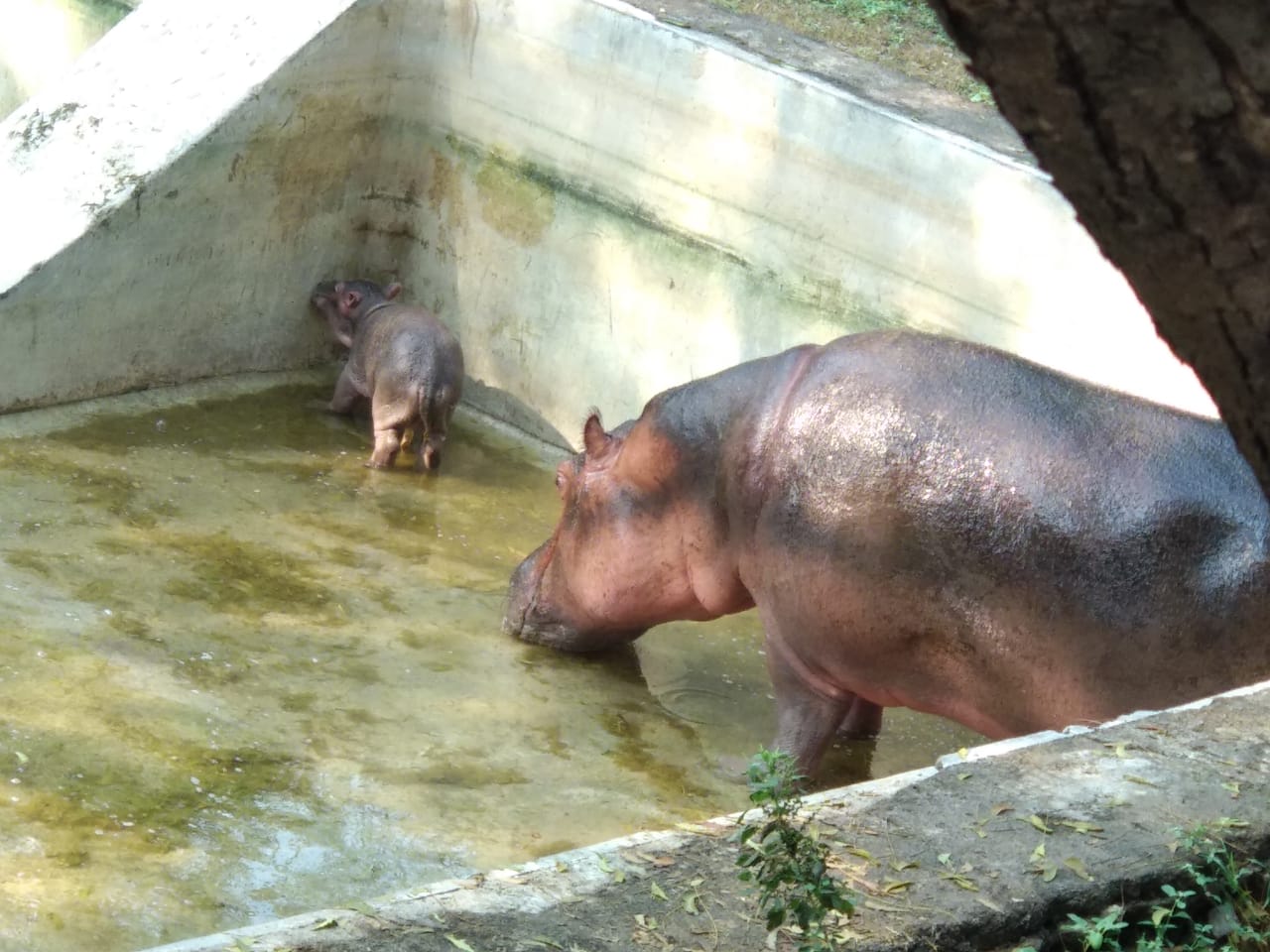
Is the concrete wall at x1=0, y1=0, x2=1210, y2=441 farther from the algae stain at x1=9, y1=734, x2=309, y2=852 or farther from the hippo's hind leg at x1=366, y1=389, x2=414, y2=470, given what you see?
the algae stain at x1=9, y1=734, x2=309, y2=852

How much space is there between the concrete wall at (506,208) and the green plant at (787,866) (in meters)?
3.78

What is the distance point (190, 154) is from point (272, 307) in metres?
0.89

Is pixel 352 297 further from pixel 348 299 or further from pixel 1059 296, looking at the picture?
pixel 1059 296

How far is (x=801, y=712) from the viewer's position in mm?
5238

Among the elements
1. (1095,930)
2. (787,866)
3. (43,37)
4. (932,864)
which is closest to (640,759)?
(932,864)

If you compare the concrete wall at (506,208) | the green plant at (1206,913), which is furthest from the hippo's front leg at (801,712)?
the green plant at (1206,913)

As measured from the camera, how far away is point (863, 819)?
298cm

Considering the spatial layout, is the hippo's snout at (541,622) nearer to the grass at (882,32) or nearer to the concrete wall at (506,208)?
the concrete wall at (506,208)

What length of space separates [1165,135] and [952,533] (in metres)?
3.61

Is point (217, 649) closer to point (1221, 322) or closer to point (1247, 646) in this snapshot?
point (1247, 646)

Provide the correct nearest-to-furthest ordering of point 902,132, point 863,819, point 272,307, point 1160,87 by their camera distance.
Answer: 1. point 1160,87
2. point 863,819
3. point 902,132
4. point 272,307

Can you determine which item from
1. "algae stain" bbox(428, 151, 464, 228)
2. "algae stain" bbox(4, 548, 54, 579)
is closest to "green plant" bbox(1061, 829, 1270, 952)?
"algae stain" bbox(4, 548, 54, 579)

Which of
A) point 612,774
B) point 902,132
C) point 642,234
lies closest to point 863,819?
point 612,774

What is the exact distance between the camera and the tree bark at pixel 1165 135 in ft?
3.45
